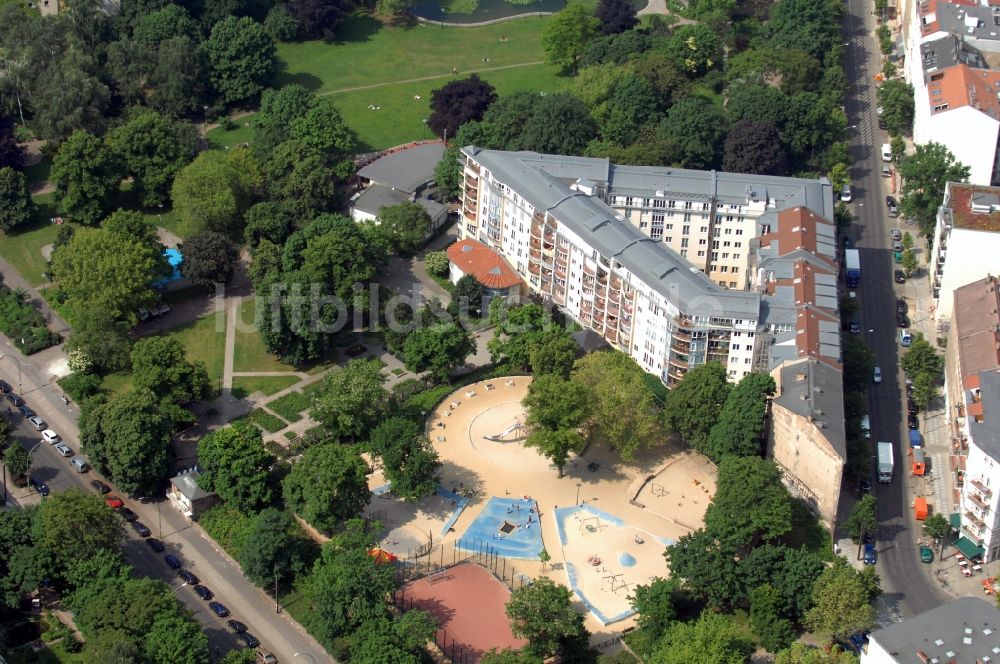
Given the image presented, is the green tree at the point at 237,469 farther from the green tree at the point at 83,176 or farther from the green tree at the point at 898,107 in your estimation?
the green tree at the point at 898,107

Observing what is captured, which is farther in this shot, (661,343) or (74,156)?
(74,156)

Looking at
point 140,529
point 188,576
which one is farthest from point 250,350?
point 188,576

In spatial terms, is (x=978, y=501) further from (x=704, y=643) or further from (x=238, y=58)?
(x=238, y=58)

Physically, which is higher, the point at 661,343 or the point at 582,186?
the point at 582,186

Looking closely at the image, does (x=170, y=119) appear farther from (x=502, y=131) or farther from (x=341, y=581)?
(x=341, y=581)

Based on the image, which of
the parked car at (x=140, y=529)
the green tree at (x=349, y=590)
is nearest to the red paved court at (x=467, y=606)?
the green tree at (x=349, y=590)

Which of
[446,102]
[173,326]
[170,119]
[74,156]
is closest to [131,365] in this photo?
[173,326]

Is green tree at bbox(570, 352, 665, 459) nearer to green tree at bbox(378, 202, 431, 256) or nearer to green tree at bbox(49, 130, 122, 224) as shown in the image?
green tree at bbox(378, 202, 431, 256)
